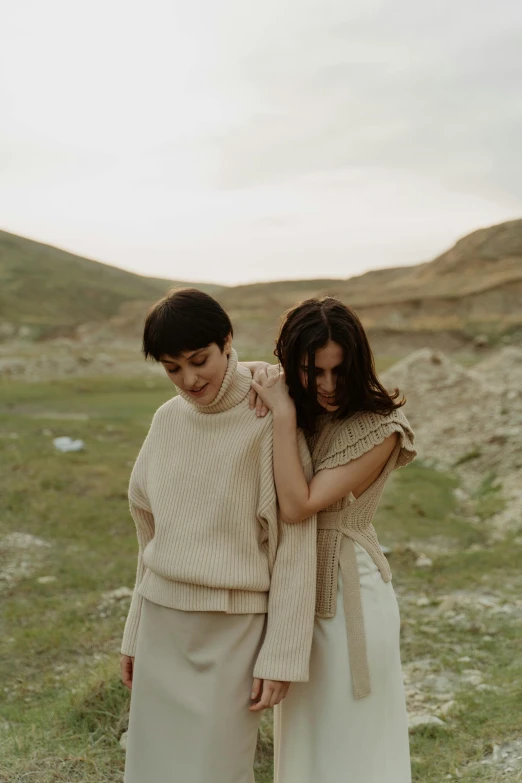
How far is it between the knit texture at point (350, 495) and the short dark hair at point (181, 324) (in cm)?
44

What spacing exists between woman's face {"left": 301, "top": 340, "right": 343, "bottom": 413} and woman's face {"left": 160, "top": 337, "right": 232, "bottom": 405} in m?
0.23

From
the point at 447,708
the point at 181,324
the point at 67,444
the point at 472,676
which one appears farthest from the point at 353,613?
the point at 67,444

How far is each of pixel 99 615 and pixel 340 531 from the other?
3.59m

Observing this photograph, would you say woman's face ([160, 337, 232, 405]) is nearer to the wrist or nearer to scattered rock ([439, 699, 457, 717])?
the wrist

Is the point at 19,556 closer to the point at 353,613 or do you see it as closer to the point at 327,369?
the point at 353,613

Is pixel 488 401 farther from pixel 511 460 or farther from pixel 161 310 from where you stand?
pixel 161 310

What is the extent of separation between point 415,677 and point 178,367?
2.99 metres

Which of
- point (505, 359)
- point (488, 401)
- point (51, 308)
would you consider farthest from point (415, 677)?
point (51, 308)

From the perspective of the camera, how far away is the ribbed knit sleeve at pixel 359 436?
2.13 metres

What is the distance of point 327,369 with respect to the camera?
2.08 metres

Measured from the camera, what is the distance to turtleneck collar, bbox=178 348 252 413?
7.04ft

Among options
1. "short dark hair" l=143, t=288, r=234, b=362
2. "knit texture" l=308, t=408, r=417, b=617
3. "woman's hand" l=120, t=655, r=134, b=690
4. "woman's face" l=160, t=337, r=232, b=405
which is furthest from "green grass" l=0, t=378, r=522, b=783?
"short dark hair" l=143, t=288, r=234, b=362

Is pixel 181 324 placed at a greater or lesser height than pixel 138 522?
greater

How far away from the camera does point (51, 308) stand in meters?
79.9
